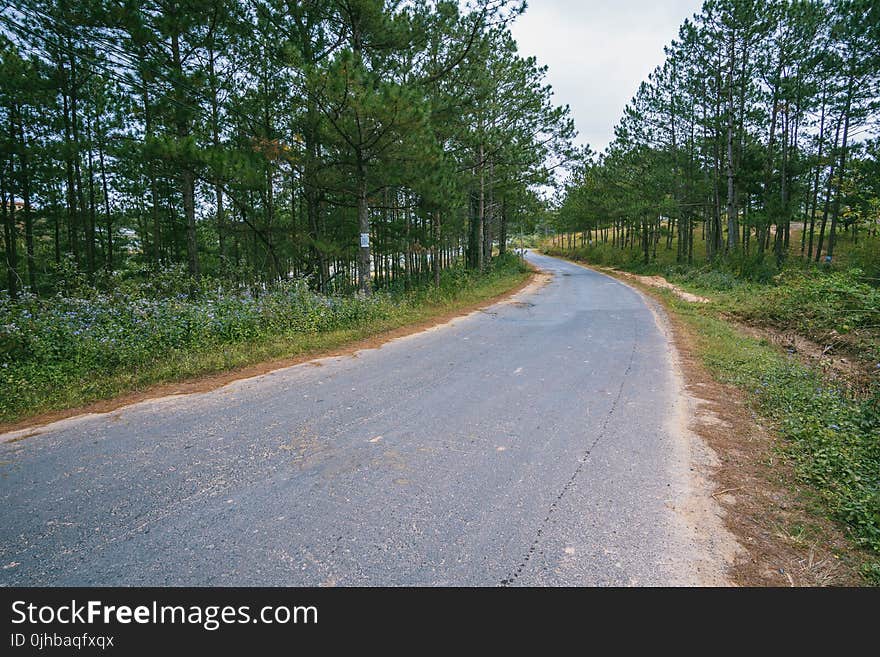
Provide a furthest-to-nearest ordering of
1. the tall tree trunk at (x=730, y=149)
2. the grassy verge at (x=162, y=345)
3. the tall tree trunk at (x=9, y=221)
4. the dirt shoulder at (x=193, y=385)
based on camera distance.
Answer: the tall tree trunk at (x=730, y=149)
the tall tree trunk at (x=9, y=221)
the grassy verge at (x=162, y=345)
the dirt shoulder at (x=193, y=385)

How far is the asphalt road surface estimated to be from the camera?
2160mm

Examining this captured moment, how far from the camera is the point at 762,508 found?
9.14 feet

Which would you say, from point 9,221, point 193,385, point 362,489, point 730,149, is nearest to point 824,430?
point 362,489

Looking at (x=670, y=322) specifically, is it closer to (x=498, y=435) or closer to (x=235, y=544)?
(x=498, y=435)

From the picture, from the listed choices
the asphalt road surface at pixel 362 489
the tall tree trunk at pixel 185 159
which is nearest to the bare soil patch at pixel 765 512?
the asphalt road surface at pixel 362 489

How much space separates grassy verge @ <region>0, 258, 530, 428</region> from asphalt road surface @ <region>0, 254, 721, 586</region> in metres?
0.82

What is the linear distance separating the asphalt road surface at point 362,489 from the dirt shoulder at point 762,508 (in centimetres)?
23

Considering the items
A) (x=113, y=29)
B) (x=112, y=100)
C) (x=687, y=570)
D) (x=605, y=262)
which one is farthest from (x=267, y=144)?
(x=605, y=262)

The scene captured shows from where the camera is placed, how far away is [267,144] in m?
10.9

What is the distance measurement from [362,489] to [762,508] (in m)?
2.60

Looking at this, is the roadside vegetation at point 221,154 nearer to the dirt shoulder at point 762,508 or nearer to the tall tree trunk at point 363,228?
the tall tree trunk at point 363,228

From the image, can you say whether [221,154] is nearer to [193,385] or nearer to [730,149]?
[193,385]

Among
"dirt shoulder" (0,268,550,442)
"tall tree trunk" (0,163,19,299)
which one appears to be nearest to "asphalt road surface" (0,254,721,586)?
"dirt shoulder" (0,268,550,442)

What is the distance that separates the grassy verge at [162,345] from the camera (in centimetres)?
479
